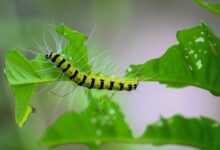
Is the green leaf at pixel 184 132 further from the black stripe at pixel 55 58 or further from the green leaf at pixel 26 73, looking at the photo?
the black stripe at pixel 55 58

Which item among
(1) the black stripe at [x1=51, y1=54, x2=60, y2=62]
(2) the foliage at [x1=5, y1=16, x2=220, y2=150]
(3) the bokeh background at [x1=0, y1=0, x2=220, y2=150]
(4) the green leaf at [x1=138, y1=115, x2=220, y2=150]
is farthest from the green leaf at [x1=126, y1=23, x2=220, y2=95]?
(3) the bokeh background at [x1=0, y1=0, x2=220, y2=150]

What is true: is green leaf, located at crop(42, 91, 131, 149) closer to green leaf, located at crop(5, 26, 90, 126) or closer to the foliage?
the foliage

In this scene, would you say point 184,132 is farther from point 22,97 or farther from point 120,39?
point 120,39

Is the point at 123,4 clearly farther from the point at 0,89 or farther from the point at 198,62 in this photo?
the point at 198,62

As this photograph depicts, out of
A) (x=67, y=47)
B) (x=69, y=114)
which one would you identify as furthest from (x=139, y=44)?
(x=69, y=114)

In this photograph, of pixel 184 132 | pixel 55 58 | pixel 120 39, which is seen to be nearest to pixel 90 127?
pixel 184 132

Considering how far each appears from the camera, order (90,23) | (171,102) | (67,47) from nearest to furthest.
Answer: (67,47) < (171,102) < (90,23)
